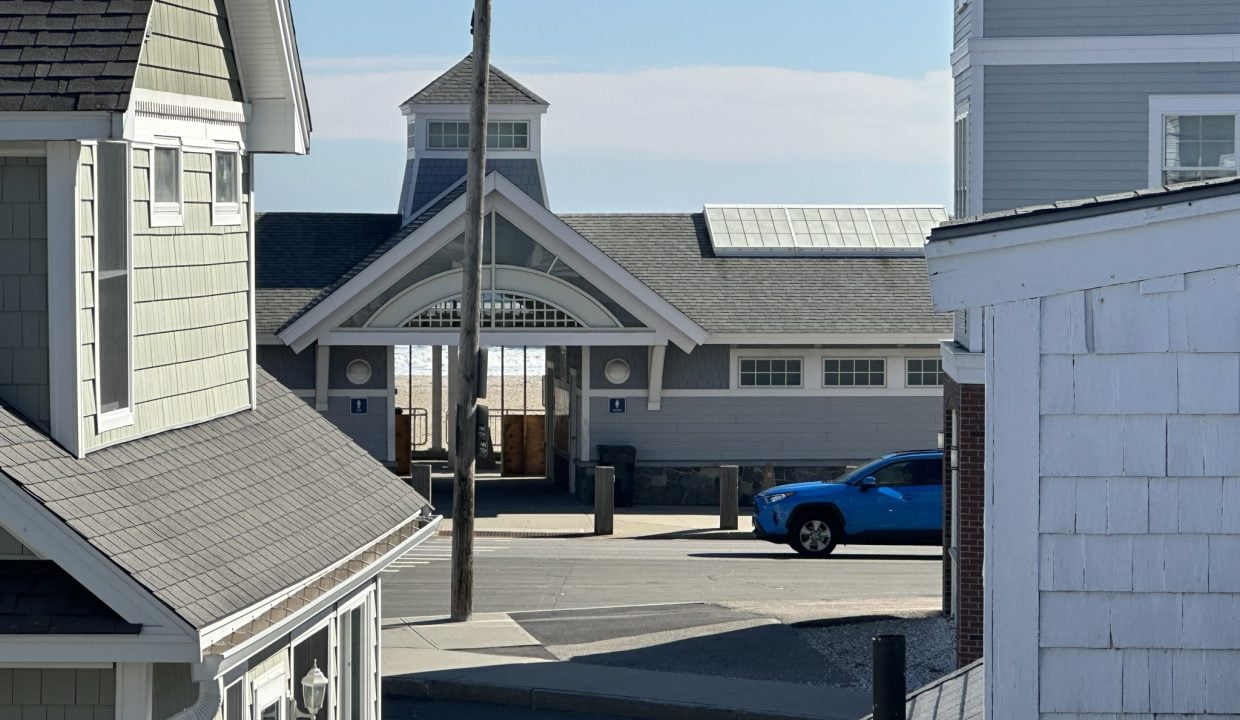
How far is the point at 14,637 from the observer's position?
320 inches

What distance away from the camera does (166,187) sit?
34.0ft

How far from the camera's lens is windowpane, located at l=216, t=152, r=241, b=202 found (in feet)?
37.3

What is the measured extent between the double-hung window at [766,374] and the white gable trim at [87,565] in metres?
25.1

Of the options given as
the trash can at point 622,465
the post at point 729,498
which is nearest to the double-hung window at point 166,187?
the post at point 729,498

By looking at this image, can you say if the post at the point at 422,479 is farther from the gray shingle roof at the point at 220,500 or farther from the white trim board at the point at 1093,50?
the gray shingle roof at the point at 220,500

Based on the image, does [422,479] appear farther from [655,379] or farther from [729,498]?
[655,379]

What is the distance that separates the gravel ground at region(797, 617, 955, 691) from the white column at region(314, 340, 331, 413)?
45.6ft

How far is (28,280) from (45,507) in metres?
1.39

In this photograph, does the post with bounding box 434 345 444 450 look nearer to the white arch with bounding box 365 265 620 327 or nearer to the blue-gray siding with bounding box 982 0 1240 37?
the white arch with bounding box 365 265 620 327

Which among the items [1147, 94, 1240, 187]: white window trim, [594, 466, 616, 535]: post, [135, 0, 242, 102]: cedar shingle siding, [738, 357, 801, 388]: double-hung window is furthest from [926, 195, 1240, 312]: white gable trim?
[738, 357, 801, 388]: double-hung window

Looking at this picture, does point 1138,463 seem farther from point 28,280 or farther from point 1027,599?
point 28,280

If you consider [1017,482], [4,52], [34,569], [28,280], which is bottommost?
[34,569]

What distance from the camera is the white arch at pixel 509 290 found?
3116 centimetres

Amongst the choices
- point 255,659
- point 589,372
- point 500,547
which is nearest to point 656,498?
point 589,372
